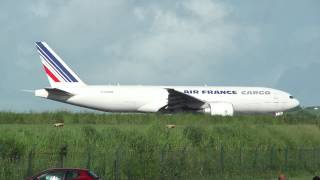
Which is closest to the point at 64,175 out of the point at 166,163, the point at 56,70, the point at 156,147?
the point at 166,163

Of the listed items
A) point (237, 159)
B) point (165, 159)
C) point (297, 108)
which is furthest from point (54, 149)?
point (297, 108)

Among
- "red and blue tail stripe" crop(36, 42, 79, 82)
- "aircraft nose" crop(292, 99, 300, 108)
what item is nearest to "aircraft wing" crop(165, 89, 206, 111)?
"red and blue tail stripe" crop(36, 42, 79, 82)

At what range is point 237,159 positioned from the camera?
37.0 m

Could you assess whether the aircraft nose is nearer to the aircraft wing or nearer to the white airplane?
the white airplane

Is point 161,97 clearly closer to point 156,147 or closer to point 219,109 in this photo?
point 219,109

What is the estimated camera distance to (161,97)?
204ft

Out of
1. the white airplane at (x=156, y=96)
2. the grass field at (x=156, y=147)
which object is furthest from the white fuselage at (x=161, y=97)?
the grass field at (x=156, y=147)

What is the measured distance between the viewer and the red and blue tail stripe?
6291 centimetres

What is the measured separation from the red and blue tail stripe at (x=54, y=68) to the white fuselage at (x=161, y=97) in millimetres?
1398

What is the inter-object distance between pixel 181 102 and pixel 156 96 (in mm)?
2472

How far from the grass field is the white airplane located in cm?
880

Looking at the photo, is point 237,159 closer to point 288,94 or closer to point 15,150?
point 15,150

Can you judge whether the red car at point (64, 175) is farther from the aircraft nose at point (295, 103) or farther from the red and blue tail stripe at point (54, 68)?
the aircraft nose at point (295, 103)

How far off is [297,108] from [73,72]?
2251 cm
